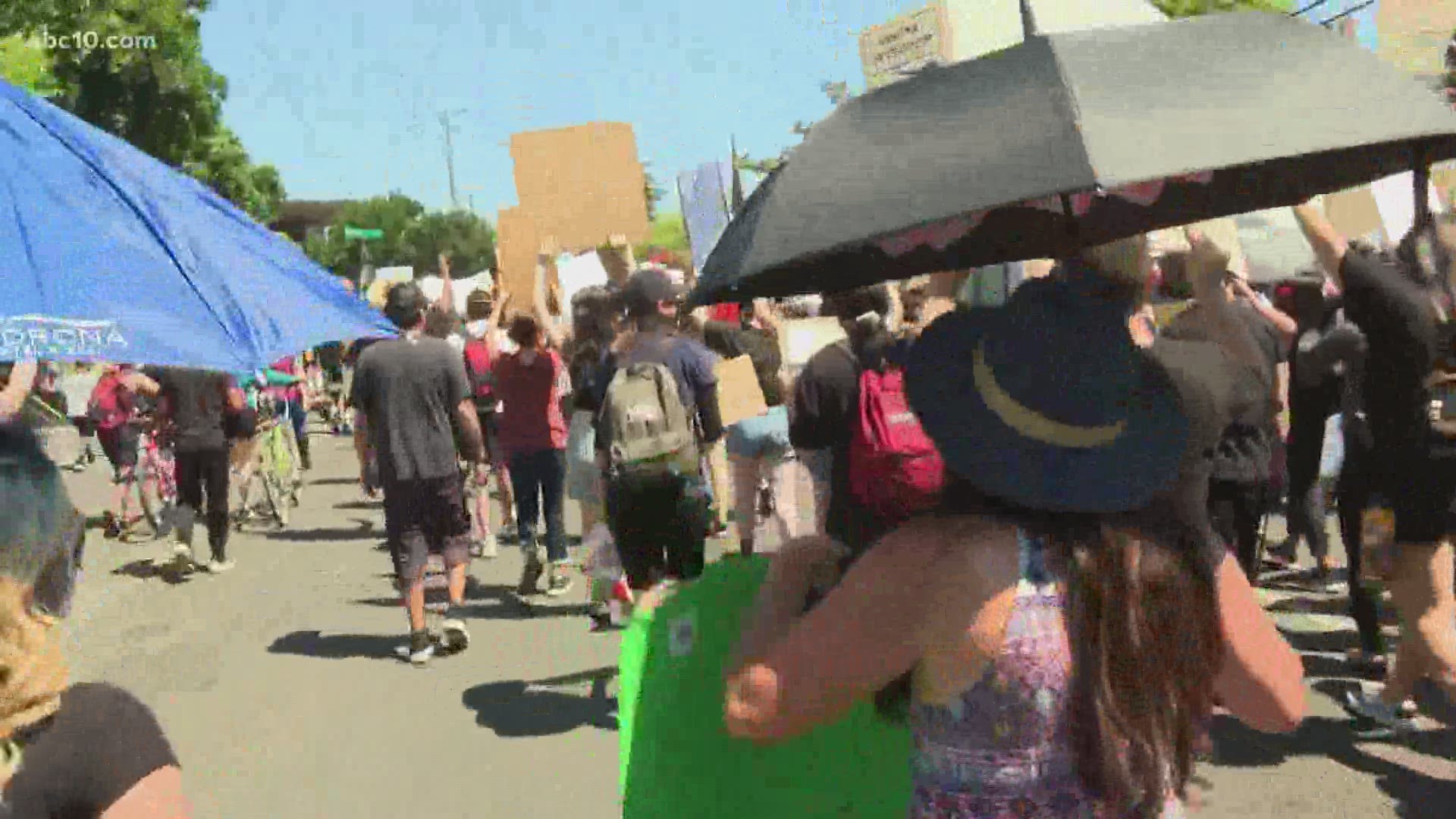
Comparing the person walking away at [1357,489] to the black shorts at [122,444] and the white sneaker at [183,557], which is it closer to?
the white sneaker at [183,557]

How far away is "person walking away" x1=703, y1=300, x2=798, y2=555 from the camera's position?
6.81 meters

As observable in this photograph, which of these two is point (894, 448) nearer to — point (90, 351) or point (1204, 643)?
point (1204, 643)

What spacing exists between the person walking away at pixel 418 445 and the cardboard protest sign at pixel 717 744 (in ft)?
16.7

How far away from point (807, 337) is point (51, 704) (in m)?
4.43

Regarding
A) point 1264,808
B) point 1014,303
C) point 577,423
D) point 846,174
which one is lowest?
point 1264,808

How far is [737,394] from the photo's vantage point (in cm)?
624

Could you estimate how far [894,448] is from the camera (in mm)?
3746

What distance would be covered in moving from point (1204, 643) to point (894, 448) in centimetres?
180

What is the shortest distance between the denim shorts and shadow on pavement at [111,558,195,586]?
5.22 meters

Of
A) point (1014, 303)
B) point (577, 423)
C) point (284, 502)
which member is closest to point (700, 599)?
point (1014, 303)

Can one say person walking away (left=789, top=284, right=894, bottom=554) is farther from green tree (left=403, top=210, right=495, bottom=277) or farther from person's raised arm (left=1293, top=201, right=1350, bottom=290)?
green tree (left=403, top=210, right=495, bottom=277)

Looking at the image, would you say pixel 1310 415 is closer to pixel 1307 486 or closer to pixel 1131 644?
pixel 1307 486

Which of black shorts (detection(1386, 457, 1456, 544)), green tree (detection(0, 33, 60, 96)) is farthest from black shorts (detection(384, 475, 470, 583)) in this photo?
green tree (detection(0, 33, 60, 96))

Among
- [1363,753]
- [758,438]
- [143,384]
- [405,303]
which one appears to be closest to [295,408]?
[143,384]
